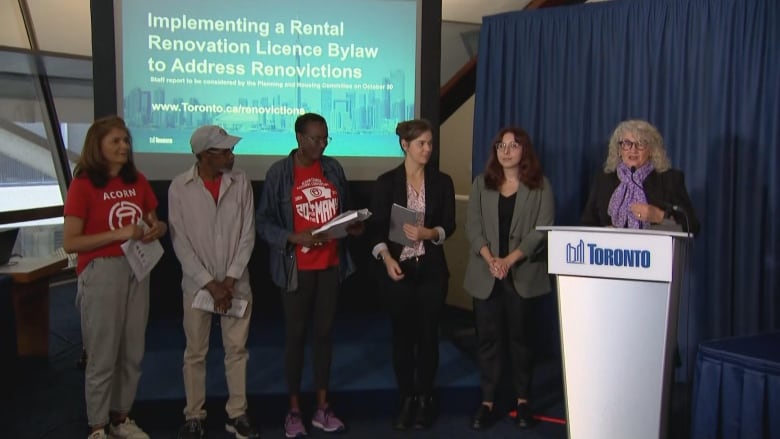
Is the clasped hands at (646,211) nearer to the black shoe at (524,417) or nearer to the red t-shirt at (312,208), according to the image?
the black shoe at (524,417)

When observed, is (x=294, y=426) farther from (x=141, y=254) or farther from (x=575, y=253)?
(x=575, y=253)

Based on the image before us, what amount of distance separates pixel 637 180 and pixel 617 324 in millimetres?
866

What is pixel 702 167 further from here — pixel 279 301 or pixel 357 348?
pixel 279 301

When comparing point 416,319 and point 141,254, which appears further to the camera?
point 416,319

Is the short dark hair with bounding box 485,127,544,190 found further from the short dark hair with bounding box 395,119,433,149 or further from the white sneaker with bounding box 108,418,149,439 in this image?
the white sneaker with bounding box 108,418,149,439

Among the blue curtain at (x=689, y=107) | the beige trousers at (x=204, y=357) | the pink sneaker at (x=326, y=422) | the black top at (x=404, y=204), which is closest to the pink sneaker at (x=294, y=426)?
the pink sneaker at (x=326, y=422)

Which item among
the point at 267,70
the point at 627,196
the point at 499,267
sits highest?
the point at 267,70

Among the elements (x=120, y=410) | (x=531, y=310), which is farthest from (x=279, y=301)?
(x=531, y=310)

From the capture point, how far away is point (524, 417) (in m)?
3.40

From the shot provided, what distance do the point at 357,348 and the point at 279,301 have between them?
100 cm

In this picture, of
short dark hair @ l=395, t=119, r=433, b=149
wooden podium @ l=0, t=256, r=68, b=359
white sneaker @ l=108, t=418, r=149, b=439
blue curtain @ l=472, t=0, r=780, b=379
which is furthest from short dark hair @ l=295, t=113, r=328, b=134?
wooden podium @ l=0, t=256, r=68, b=359

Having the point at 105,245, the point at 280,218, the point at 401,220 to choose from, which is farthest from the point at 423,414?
the point at 105,245

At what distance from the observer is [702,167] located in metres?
3.92
